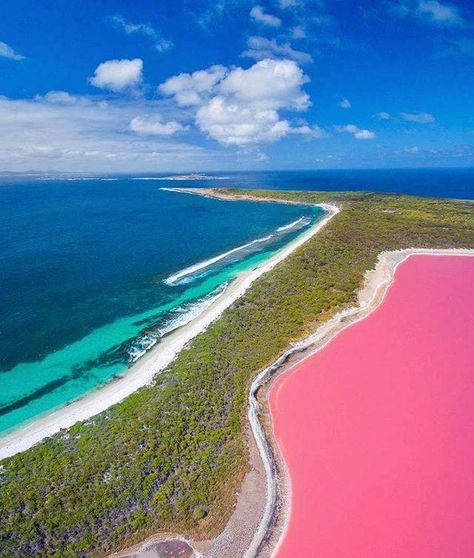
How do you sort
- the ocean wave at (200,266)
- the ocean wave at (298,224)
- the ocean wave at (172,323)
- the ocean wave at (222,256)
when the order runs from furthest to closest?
the ocean wave at (298,224), the ocean wave at (222,256), the ocean wave at (200,266), the ocean wave at (172,323)

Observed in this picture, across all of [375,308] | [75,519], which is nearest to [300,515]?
[75,519]

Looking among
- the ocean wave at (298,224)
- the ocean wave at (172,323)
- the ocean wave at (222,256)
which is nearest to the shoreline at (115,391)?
the ocean wave at (172,323)

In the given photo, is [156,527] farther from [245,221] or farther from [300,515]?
[245,221]

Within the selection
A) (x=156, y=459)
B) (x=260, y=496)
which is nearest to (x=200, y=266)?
(x=156, y=459)

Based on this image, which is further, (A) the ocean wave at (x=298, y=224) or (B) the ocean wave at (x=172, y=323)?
(A) the ocean wave at (x=298, y=224)

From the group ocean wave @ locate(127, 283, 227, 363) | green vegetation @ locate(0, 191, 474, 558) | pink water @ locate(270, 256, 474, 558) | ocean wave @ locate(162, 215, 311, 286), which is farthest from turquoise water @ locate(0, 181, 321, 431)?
pink water @ locate(270, 256, 474, 558)

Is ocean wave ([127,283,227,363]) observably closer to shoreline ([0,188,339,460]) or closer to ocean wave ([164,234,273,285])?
shoreline ([0,188,339,460])

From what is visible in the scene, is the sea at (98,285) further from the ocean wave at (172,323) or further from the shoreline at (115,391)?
the shoreline at (115,391)

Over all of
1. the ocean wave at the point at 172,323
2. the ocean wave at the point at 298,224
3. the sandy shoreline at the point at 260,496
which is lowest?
the sandy shoreline at the point at 260,496
